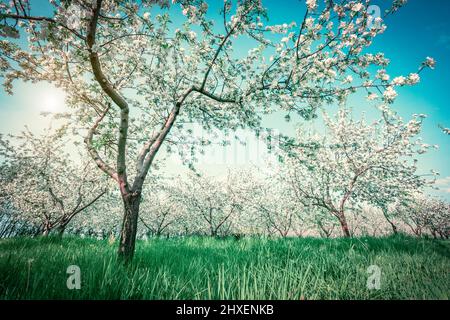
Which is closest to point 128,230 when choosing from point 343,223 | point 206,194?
point 343,223

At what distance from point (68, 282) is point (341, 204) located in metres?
15.4

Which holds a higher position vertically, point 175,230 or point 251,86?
point 251,86

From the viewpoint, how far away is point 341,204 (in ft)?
48.3

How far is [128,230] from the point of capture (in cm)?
511

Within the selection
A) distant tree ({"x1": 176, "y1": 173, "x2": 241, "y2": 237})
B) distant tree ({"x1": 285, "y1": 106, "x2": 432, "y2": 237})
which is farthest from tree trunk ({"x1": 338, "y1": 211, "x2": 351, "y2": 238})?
distant tree ({"x1": 176, "y1": 173, "x2": 241, "y2": 237})

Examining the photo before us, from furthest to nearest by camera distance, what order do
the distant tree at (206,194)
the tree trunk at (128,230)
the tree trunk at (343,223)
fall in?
the distant tree at (206,194) < the tree trunk at (343,223) < the tree trunk at (128,230)

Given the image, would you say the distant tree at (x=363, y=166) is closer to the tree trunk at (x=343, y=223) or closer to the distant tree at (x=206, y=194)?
the tree trunk at (x=343, y=223)

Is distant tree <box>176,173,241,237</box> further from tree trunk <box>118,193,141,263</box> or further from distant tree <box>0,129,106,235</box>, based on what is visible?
tree trunk <box>118,193,141,263</box>

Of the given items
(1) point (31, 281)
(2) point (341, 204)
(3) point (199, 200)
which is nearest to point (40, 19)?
(1) point (31, 281)

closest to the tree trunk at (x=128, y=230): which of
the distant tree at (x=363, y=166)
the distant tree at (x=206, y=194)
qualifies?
the distant tree at (x=363, y=166)

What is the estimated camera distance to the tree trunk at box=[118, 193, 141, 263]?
4934mm

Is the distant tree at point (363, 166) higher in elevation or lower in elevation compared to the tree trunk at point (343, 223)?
higher

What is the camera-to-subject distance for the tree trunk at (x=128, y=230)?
493 centimetres
